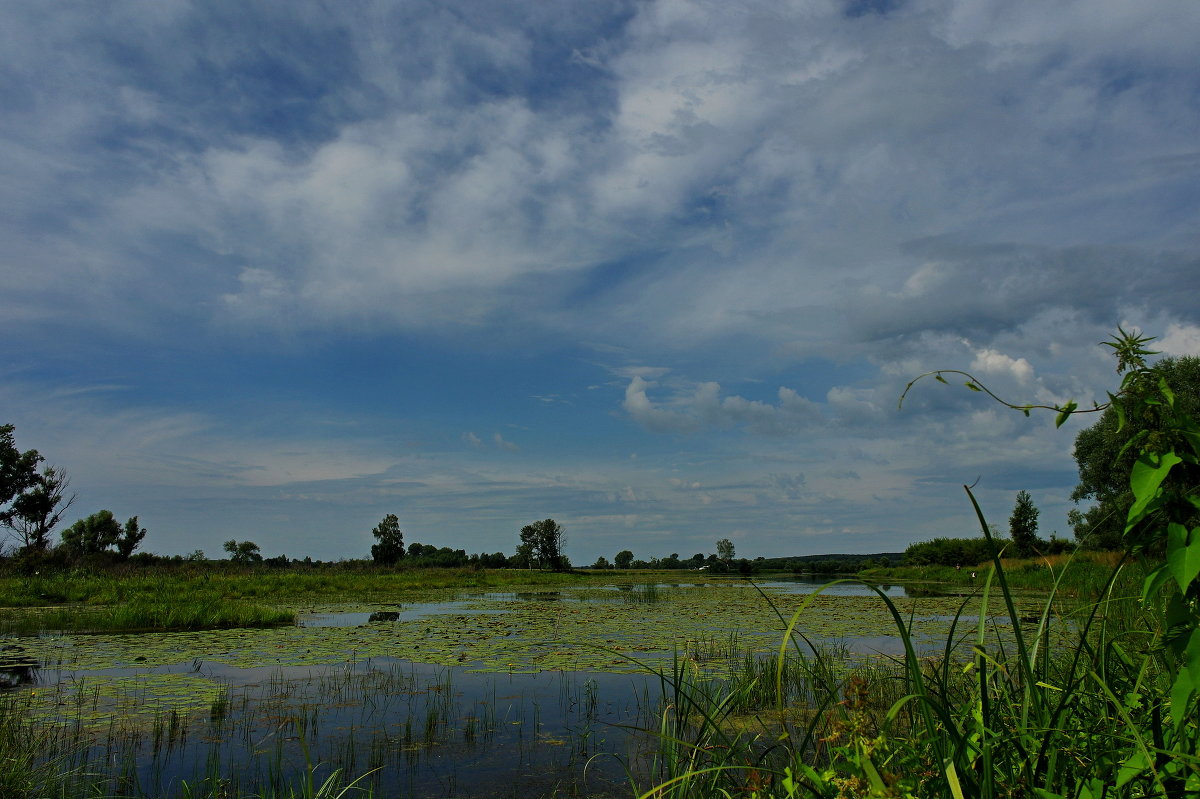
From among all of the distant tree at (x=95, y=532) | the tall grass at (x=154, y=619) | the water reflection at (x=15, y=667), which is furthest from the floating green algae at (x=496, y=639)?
the distant tree at (x=95, y=532)

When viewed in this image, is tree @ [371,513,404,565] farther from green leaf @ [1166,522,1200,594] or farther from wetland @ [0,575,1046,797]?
green leaf @ [1166,522,1200,594]

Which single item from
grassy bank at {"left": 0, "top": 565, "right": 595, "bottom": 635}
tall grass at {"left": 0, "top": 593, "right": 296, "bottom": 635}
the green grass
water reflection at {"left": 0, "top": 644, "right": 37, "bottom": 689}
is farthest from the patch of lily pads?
the green grass

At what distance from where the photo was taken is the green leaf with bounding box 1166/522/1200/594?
4.00ft

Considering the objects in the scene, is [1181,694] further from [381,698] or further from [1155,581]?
[381,698]

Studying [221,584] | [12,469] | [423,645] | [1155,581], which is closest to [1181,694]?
[1155,581]

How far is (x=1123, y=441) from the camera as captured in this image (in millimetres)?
2076

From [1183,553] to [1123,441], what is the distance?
0.97m

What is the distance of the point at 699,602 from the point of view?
20.3 meters

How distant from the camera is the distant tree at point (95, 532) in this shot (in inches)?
1369

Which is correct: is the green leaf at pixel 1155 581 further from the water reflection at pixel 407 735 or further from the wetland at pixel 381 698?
the water reflection at pixel 407 735

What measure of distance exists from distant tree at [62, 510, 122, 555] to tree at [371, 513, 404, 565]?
14988 mm

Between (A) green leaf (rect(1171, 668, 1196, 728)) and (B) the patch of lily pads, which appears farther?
(B) the patch of lily pads

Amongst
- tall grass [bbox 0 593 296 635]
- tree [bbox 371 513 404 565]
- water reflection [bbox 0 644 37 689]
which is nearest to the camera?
water reflection [bbox 0 644 37 689]

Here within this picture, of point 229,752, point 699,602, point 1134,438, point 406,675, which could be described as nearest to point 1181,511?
point 1134,438
